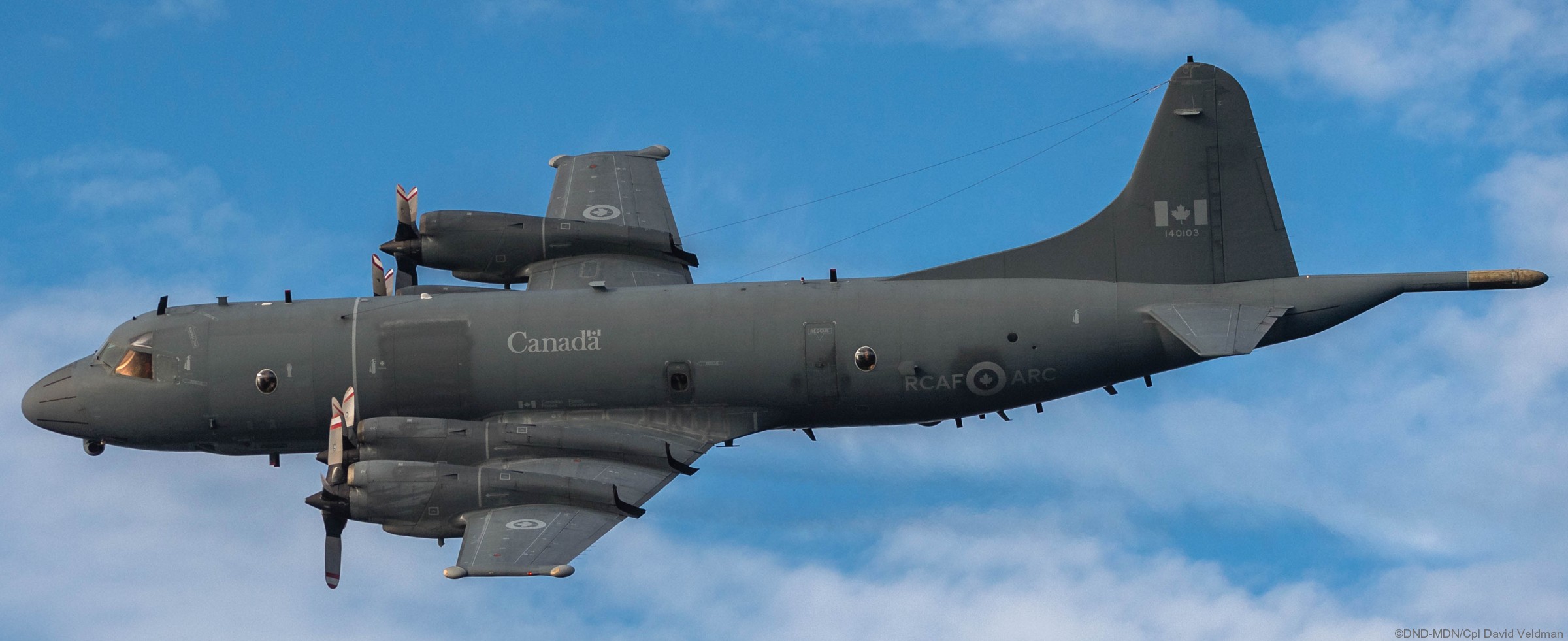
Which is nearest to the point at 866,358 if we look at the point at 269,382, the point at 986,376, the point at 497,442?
the point at 986,376

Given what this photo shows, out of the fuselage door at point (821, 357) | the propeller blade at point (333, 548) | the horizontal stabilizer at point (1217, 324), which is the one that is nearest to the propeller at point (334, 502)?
the propeller blade at point (333, 548)

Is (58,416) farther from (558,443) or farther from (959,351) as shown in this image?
(959,351)

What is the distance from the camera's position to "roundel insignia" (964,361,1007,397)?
3769 cm

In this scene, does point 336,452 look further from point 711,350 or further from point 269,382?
point 711,350

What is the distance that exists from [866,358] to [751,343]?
6.17ft

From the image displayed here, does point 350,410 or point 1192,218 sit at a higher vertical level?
point 1192,218

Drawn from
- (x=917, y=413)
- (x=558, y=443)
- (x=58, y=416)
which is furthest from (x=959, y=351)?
(x=58, y=416)

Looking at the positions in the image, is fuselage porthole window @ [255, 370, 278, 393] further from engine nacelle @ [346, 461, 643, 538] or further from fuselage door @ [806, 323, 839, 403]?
fuselage door @ [806, 323, 839, 403]

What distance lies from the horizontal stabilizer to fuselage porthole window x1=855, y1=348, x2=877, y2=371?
456 cm

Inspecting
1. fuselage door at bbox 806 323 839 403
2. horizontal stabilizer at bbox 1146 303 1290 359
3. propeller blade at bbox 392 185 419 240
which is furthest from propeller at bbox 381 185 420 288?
horizontal stabilizer at bbox 1146 303 1290 359

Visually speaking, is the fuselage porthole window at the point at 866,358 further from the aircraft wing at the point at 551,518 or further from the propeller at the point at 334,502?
the propeller at the point at 334,502

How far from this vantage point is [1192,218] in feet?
125

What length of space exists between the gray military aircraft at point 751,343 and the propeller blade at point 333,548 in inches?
44.3

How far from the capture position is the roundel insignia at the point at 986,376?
37688mm
